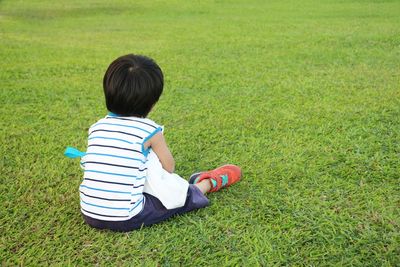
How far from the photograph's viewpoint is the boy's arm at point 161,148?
Result: 2258mm

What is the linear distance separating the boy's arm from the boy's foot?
332mm

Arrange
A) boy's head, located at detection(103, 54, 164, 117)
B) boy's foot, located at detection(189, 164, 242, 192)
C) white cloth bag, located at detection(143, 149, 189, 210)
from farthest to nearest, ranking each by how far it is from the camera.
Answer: boy's foot, located at detection(189, 164, 242, 192), white cloth bag, located at detection(143, 149, 189, 210), boy's head, located at detection(103, 54, 164, 117)

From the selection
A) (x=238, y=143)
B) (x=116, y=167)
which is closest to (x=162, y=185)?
(x=116, y=167)

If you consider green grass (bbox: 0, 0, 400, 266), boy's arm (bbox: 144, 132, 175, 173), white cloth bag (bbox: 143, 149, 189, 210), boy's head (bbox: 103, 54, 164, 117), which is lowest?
green grass (bbox: 0, 0, 400, 266)

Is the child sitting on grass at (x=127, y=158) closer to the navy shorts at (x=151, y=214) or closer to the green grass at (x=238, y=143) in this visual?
the navy shorts at (x=151, y=214)

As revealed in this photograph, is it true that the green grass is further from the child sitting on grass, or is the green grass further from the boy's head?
the boy's head

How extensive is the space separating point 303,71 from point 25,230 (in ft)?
12.5

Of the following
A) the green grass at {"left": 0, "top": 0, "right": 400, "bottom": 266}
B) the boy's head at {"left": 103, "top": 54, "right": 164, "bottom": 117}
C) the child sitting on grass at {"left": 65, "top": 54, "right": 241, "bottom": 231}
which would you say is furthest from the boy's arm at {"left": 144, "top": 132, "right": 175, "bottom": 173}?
the green grass at {"left": 0, "top": 0, "right": 400, "bottom": 266}

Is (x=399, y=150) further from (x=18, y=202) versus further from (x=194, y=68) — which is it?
(x=194, y=68)

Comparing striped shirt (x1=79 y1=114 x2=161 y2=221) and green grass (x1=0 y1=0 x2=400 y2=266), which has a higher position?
striped shirt (x1=79 y1=114 x2=161 y2=221)

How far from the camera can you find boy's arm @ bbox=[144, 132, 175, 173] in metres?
2.26

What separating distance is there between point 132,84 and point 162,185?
541 millimetres

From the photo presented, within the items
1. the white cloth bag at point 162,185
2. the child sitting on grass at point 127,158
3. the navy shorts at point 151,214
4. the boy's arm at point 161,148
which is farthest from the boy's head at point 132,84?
the navy shorts at point 151,214

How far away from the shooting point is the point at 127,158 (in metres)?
2.20
